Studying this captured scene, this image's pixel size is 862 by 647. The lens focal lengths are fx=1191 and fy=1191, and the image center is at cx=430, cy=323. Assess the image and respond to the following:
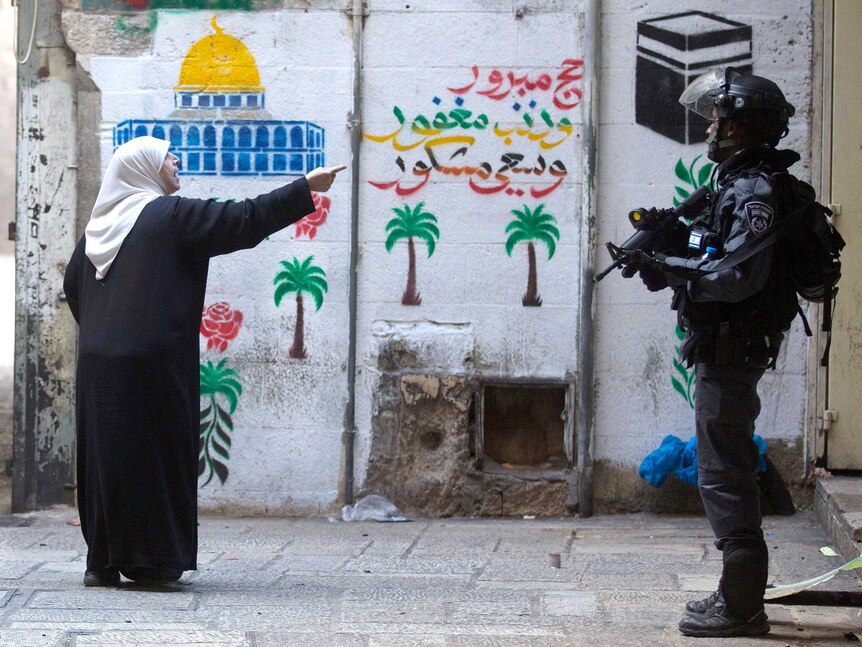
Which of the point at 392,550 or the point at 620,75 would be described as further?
the point at 620,75

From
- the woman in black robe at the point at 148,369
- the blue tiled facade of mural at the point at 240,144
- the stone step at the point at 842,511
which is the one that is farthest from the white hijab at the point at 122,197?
the stone step at the point at 842,511

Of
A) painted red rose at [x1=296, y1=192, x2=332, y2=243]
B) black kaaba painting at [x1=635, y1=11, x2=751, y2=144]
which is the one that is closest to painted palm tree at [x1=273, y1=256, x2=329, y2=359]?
painted red rose at [x1=296, y1=192, x2=332, y2=243]

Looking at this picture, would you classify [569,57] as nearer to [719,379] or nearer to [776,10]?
[776,10]

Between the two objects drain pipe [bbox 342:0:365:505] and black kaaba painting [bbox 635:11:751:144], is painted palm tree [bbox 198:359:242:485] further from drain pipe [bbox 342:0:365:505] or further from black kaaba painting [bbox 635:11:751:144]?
black kaaba painting [bbox 635:11:751:144]

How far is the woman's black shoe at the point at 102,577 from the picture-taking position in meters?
4.58

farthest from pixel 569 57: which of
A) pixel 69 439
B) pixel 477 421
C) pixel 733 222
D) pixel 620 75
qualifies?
pixel 69 439

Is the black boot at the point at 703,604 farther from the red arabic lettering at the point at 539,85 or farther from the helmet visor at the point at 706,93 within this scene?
the red arabic lettering at the point at 539,85

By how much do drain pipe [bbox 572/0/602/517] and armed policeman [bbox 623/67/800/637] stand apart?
2315mm

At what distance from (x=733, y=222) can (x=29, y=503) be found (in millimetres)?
4363

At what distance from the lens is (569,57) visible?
616cm

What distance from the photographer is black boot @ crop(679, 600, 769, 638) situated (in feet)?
12.3

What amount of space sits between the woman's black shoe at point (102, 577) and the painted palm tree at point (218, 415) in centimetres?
175

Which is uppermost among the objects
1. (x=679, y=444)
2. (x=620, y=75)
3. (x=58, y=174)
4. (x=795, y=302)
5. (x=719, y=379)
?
(x=620, y=75)

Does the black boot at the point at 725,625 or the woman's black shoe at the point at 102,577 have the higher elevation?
the black boot at the point at 725,625
